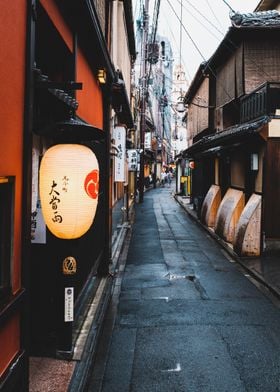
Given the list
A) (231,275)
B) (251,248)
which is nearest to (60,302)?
(231,275)

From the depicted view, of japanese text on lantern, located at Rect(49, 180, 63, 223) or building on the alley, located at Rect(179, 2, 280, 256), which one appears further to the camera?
building on the alley, located at Rect(179, 2, 280, 256)

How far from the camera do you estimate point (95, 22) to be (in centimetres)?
885

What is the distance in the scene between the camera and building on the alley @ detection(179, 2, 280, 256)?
16.7m

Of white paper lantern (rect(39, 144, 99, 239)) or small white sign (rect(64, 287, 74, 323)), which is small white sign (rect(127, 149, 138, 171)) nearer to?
small white sign (rect(64, 287, 74, 323))

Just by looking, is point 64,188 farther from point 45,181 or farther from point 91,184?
point 91,184

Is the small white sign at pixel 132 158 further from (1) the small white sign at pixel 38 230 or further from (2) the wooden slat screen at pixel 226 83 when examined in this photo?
(1) the small white sign at pixel 38 230

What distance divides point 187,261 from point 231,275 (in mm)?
2433

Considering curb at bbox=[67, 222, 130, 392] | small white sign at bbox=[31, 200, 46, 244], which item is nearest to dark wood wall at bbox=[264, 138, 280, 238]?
curb at bbox=[67, 222, 130, 392]

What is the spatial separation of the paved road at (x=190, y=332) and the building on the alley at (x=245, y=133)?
2.34 m

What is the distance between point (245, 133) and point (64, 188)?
11335 mm

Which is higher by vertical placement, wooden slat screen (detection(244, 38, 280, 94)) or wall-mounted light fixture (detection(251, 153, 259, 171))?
wooden slat screen (detection(244, 38, 280, 94))

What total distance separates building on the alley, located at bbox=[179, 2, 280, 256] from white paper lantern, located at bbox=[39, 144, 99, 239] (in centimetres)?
1075

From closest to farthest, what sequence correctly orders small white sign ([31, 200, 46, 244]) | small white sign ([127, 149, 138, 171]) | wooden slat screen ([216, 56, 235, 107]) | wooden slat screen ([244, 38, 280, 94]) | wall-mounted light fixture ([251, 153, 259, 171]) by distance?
small white sign ([31, 200, 46, 244]), wall-mounted light fixture ([251, 153, 259, 171]), wooden slat screen ([244, 38, 280, 94]), wooden slat screen ([216, 56, 235, 107]), small white sign ([127, 149, 138, 171])

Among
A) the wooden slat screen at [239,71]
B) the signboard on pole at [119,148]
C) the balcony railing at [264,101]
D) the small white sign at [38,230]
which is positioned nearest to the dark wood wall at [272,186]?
the balcony railing at [264,101]
